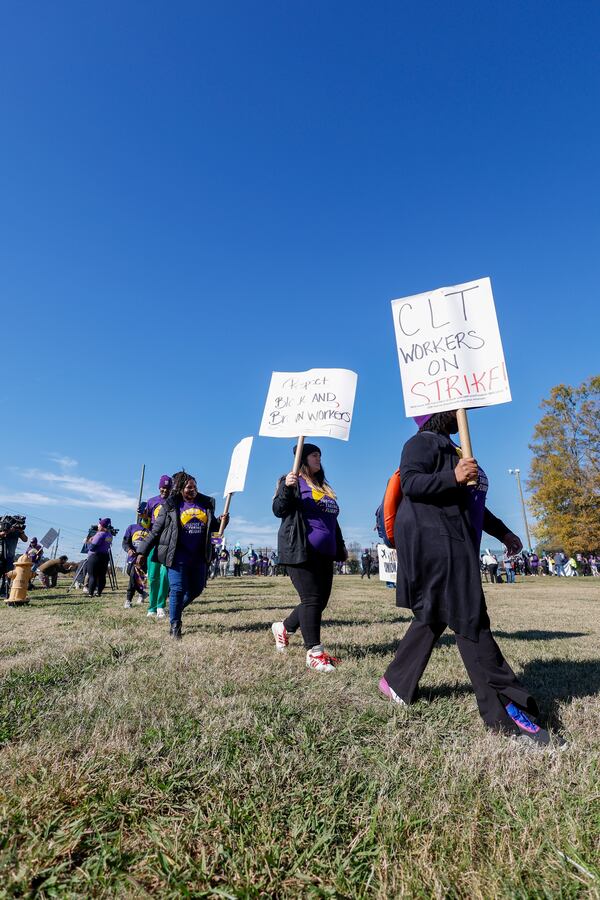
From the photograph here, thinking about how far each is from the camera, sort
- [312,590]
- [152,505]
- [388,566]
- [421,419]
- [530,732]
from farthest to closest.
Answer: [388,566]
[152,505]
[312,590]
[421,419]
[530,732]

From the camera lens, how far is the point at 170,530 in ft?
20.4

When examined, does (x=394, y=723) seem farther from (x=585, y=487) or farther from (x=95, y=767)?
(x=585, y=487)

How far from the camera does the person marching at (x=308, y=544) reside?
446 centimetres

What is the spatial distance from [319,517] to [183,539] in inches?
87.7

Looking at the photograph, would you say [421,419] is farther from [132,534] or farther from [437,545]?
[132,534]

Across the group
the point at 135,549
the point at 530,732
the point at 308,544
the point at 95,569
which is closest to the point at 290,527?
the point at 308,544

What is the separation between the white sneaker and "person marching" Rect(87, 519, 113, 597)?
8880mm

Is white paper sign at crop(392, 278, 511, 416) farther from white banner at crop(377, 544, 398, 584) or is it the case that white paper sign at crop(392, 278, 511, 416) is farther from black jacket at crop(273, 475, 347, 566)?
white banner at crop(377, 544, 398, 584)

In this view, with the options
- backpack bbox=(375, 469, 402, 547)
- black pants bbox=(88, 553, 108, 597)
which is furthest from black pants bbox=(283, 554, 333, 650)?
black pants bbox=(88, 553, 108, 597)

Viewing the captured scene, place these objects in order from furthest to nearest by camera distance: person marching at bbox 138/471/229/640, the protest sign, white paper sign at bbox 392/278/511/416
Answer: the protest sign < person marching at bbox 138/471/229/640 < white paper sign at bbox 392/278/511/416

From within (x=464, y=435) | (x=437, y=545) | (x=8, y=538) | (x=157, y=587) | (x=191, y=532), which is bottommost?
(x=157, y=587)

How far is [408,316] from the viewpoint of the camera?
12.3ft

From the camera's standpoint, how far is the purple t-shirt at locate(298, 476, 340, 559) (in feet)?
15.1

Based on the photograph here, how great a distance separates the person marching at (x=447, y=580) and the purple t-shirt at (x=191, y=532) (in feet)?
11.0
